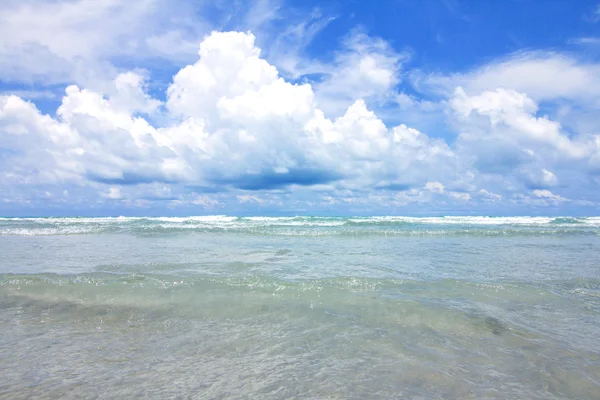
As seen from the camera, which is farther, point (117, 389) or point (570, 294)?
point (570, 294)

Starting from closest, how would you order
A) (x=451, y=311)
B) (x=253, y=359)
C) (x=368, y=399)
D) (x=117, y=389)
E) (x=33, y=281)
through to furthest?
(x=368, y=399), (x=117, y=389), (x=253, y=359), (x=451, y=311), (x=33, y=281)

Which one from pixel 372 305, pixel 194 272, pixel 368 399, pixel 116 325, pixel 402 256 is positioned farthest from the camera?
pixel 402 256

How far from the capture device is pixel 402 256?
45.8ft

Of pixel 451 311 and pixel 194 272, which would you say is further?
pixel 194 272

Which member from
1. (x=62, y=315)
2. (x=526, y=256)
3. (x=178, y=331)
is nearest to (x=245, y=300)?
(x=178, y=331)

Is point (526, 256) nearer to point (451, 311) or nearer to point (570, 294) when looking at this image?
point (570, 294)

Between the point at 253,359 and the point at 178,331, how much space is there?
1.68m

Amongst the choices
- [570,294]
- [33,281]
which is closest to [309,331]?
[570,294]

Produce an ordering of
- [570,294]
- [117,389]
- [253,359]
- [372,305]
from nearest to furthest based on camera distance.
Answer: [117,389] → [253,359] → [372,305] → [570,294]

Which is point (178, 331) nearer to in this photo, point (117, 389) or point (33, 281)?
point (117, 389)

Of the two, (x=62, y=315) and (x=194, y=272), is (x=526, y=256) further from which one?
(x=62, y=315)

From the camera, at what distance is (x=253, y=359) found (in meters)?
4.38

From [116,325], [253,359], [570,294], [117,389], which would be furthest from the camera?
[570,294]

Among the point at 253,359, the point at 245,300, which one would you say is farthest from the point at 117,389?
the point at 245,300
